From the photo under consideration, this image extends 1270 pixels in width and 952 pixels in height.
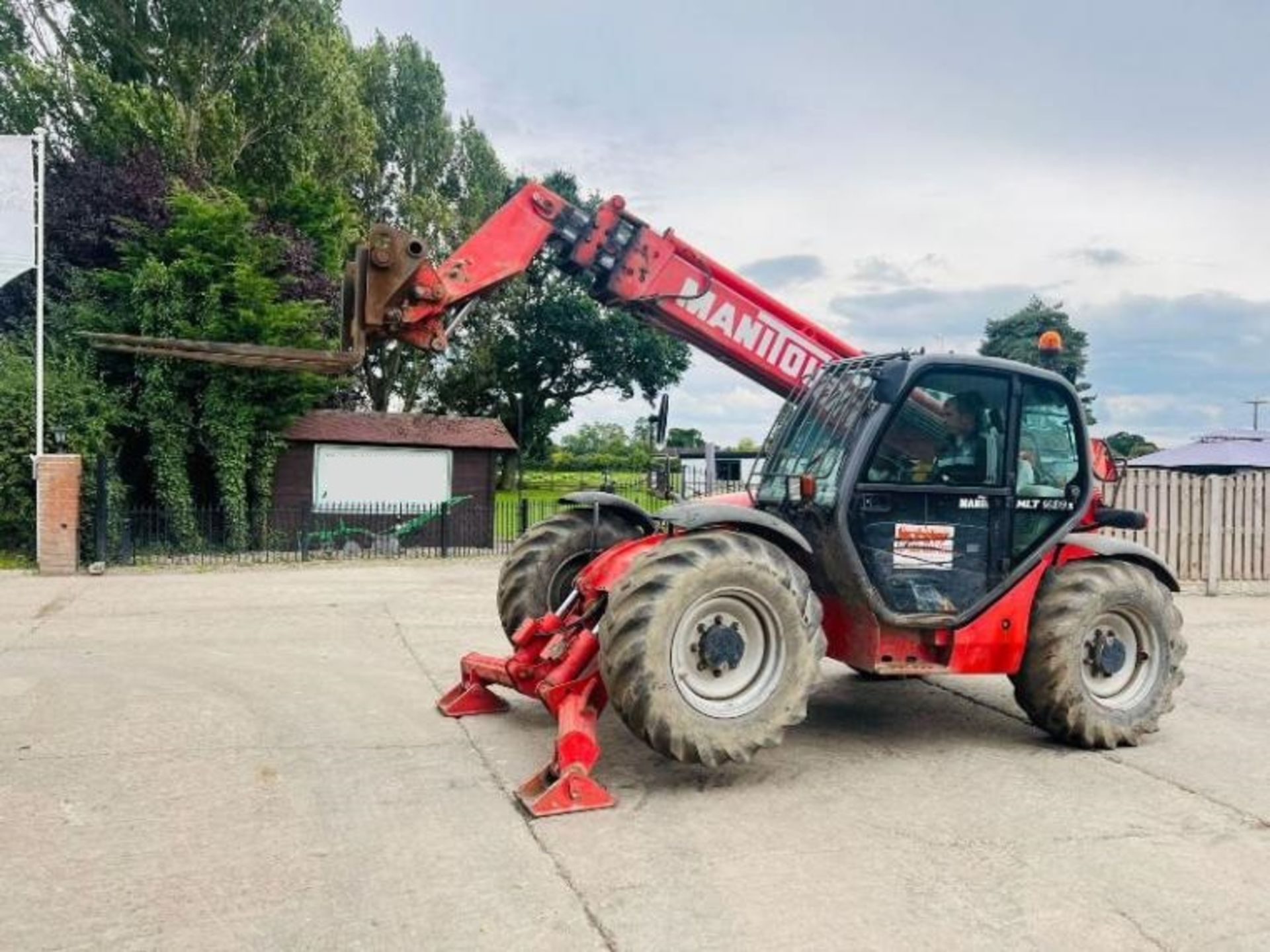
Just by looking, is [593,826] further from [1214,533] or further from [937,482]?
[1214,533]

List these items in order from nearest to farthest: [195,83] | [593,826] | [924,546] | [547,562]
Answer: [593,826], [924,546], [547,562], [195,83]

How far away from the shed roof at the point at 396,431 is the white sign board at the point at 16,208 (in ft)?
17.5

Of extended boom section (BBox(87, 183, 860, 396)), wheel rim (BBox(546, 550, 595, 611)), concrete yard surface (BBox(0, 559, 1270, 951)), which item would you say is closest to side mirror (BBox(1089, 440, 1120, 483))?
concrete yard surface (BBox(0, 559, 1270, 951))

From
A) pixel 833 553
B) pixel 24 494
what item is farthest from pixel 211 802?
pixel 24 494

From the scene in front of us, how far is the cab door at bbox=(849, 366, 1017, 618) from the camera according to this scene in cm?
563

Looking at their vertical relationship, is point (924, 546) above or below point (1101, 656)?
above

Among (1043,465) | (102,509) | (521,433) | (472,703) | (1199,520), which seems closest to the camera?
(1043,465)

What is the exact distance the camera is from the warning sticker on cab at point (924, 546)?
223 inches

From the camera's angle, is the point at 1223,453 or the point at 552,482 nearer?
the point at 1223,453

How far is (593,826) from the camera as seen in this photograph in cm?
446

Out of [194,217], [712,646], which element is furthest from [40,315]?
[712,646]

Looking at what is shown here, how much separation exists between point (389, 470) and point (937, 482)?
53.6ft

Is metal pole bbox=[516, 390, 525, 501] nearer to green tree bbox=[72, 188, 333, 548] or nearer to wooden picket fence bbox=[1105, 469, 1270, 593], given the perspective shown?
green tree bbox=[72, 188, 333, 548]

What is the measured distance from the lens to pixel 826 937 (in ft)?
11.4
